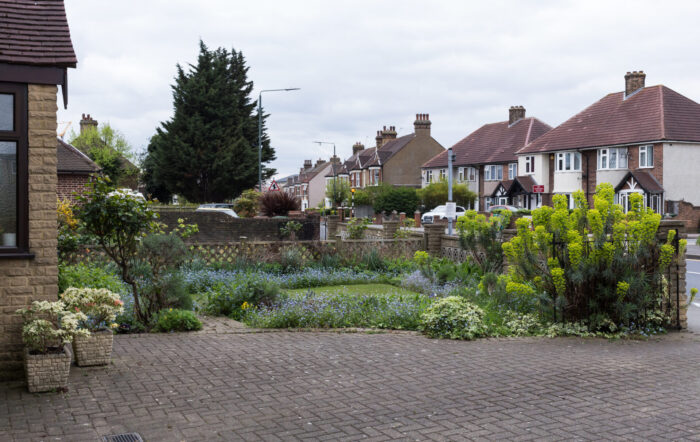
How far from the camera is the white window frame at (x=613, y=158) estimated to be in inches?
1826

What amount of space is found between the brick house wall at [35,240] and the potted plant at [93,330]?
0.59 m

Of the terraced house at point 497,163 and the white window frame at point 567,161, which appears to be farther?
the terraced house at point 497,163

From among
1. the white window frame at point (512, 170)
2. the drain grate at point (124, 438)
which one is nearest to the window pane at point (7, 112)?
the drain grate at point (124, 438)

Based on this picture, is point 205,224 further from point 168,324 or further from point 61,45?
point 61,45

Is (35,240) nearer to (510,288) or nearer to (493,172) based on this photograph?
(510,288)

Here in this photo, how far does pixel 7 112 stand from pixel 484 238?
10.2m

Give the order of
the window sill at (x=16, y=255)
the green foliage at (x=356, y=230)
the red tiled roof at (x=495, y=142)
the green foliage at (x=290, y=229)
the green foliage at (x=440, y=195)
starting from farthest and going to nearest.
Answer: the red tiled roof at (x=495, y=142) < the green foliage at (x=440, y=195) < the green foliage at (x=290, y=229) < the green foliage at (x=356, y=230) < the window sill at (x=16, y=255)

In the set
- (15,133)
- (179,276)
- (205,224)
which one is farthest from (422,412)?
(205,224)

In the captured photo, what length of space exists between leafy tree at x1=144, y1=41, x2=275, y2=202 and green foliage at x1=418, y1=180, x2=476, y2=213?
17.4 metres

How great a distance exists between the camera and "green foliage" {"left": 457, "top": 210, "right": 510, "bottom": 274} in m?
14.3

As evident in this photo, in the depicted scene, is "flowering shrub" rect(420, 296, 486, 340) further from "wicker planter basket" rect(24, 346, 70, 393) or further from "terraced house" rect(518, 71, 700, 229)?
"terraced house" rect(518, 71, 700, 229)

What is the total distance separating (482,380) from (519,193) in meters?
52.9

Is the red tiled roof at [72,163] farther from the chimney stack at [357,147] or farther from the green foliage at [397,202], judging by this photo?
the chimney stack at [357,147]

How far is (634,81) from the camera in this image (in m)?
49.2
